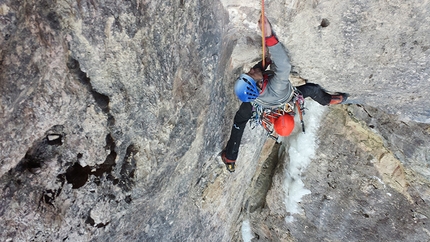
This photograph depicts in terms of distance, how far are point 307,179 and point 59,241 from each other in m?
3.81

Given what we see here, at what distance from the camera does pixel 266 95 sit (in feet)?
11.4

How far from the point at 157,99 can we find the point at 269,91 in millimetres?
1339

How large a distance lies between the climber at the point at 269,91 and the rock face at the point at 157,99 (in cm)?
12

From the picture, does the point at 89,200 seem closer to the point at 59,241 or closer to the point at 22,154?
the point at 59,241

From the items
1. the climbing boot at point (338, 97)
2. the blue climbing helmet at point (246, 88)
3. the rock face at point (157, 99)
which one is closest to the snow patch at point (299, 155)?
the rock face at point (157, 99)

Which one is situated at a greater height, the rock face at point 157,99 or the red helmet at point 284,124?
the rock face at point 157,99

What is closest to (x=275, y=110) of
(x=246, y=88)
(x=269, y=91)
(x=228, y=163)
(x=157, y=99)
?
(x=269, y=91)

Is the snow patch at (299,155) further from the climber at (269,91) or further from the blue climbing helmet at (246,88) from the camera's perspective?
the blue climbing helmet at (246,88)

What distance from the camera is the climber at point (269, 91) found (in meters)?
3.03

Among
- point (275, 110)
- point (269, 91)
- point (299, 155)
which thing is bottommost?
point (299, 155)

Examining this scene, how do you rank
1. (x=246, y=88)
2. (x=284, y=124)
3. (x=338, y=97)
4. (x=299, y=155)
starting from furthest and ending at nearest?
(x=299, y=155), (x=338, y=97), (x=284, y=124), (x=246, y=88)

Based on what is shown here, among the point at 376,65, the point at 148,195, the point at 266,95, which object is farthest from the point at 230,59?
the point at 148,195

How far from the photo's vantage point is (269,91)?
3.44 metres

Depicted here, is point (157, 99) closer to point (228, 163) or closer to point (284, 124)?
point (284, 124)
